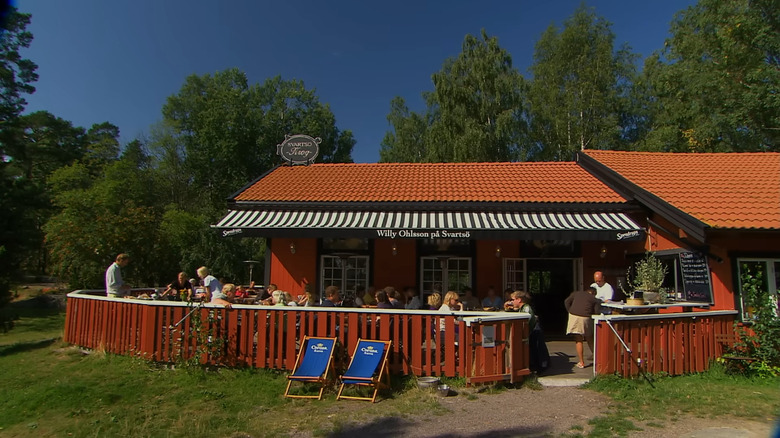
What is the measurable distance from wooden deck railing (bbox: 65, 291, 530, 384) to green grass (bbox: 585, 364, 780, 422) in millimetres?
1391

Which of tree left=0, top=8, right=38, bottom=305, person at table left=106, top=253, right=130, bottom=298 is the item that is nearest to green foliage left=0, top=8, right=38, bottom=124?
tree left=0, top=8, right=38, bottom=305

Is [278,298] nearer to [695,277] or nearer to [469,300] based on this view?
[469,300]

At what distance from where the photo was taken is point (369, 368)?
627 centimetres

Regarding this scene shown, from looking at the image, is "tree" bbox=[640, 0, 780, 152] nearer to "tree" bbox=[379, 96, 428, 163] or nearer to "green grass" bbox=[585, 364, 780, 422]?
"tree" bbox=[379, 96, 428, 163]

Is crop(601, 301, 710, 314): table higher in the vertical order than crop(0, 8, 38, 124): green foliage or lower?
lower

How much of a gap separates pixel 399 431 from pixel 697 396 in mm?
4187

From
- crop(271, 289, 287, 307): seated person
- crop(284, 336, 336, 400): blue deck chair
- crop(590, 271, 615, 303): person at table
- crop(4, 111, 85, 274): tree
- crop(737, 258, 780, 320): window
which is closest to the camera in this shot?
crop(284, 336, 336, 400): blue deck chair

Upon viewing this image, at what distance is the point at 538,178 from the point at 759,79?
1447cm

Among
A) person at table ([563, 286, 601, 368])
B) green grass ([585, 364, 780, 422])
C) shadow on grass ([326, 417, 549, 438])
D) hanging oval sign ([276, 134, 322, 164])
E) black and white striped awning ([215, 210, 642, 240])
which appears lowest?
shadow on grass ([326, 417, 549, 438])

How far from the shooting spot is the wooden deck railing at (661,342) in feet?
21.8

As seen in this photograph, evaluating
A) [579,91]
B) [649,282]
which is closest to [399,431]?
[649,282]

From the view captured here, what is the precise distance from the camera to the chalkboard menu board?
324 inches

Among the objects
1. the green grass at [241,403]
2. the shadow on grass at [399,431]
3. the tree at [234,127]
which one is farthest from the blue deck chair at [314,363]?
the tree at [234,127]

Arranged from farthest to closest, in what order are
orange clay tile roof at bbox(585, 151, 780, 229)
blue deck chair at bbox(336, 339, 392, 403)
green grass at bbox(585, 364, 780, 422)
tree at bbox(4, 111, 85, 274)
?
tree at bbox(4, 111, 85, 274), orange clay tile roof at bbox(585, 151, 780, 229), blue deck chair at bbox(336, 339, 392, 403), green grass at bbox(585, 364, 780, 422)
